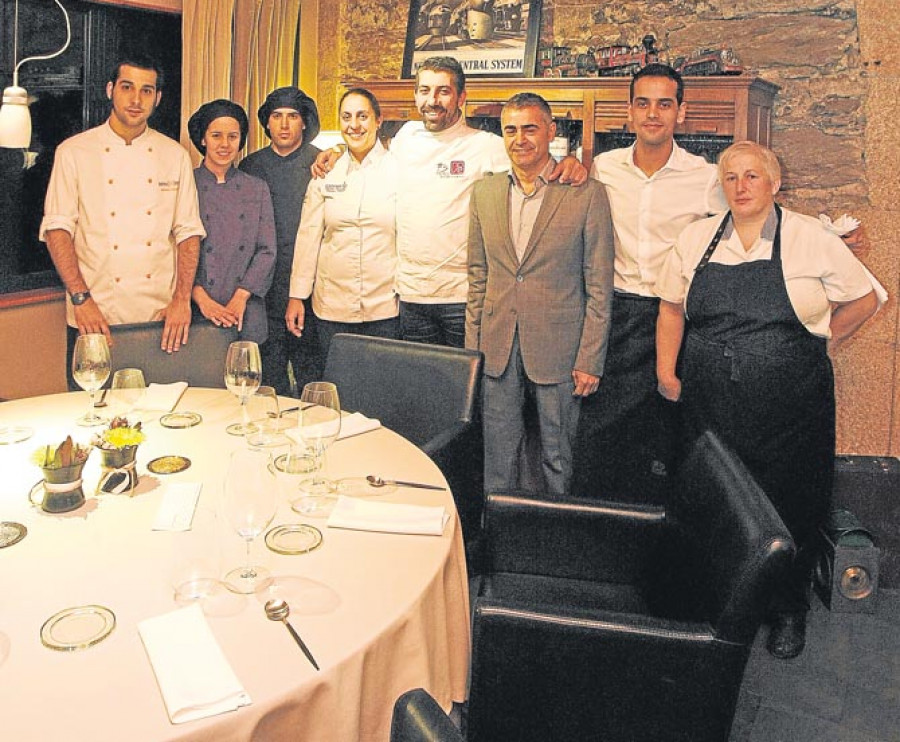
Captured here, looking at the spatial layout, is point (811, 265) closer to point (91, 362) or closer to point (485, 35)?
point (91, 362)

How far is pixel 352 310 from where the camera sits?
12.0 feet

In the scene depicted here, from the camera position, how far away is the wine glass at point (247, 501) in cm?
136

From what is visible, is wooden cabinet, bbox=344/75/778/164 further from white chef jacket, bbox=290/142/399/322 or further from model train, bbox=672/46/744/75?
white chef jacket, bbox=290/142/399/322

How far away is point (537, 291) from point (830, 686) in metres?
1.60

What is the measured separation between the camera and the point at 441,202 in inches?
138

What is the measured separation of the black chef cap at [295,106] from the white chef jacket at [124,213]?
49cm

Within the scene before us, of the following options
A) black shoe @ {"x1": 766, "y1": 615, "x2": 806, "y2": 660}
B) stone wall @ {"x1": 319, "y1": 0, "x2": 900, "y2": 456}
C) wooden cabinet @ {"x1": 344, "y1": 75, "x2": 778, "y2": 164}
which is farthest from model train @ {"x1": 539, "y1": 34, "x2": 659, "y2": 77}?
black shoe @ {"x1": 766, "y1": 615, "x2": 806, "y2": 660}

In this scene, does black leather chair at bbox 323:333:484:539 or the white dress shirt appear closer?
black leather chair at bbox 323:333:484:539

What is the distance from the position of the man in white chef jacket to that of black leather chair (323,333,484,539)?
2.90 ft

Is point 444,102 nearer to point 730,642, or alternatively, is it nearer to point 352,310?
point 352,310

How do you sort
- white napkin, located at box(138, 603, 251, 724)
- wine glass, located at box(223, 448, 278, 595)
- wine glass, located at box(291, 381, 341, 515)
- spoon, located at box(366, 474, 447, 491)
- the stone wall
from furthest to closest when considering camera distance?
1. the stone wall
2. spoon, located at box(366, 474, 447, 491)
3. wine glass, located at box(291, 381, 341, 515)
4. wine glass, located at box(223, 448, 278, 595)
5. white napkin, located at box(138, 603, 251, 724)

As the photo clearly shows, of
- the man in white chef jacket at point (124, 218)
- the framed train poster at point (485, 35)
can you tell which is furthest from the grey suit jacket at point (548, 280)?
the man in white chef jacket at point (124, 218)

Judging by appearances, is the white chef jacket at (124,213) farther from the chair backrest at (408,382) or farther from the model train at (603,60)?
the model train at (603,60)

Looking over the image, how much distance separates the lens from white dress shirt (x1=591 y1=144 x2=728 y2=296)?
320 cm
